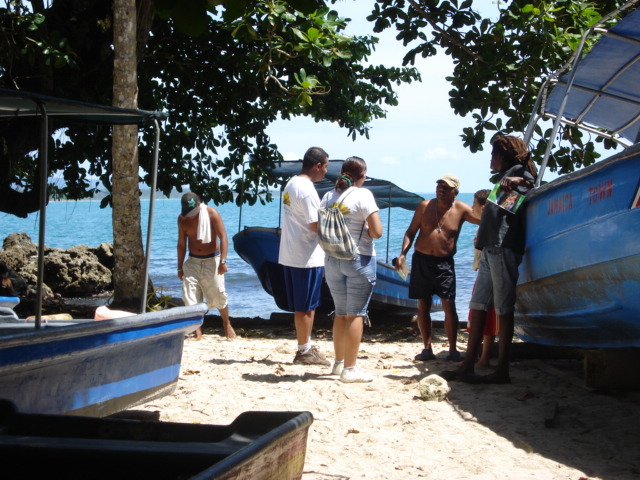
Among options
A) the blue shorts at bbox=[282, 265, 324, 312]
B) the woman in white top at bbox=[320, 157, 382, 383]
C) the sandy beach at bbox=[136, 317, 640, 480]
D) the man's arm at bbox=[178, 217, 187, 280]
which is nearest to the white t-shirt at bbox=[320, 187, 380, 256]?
the woman in white top at bbox=[320, 157, 382, 383]

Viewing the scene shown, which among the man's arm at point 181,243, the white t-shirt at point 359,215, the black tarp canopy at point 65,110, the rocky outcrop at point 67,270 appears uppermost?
the black tarp canopy at point 65,110

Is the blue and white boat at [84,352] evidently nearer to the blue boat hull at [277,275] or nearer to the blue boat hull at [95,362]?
the blue boat hull at [95,362]

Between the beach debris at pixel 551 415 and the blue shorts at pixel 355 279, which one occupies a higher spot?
the blue shorts at pixel 355 279

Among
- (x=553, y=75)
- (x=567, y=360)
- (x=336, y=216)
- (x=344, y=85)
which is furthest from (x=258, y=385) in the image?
(x=344, y=85)

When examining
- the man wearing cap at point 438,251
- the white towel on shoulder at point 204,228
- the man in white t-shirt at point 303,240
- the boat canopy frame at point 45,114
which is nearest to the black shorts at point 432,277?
the man wearing cap at point 438,251

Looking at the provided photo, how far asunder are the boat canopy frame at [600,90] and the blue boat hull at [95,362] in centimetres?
317

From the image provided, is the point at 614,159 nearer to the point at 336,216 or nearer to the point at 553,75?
the point at 336,216

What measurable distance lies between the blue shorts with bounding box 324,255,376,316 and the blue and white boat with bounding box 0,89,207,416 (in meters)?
1.07

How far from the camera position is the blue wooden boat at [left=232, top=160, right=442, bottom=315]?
1024 centimetres

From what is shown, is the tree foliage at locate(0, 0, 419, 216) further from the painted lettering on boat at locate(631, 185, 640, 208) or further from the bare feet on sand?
the painted lettering on boat at locate(631, 185, 640, 208)

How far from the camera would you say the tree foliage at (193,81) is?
29.4 ft

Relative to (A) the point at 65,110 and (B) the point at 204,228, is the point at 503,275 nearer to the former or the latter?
(A) the point at 65,110

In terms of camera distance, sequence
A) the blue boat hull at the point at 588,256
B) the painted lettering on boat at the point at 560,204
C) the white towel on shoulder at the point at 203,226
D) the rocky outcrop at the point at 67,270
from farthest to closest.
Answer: the rocky outcrop at the point at 67,270 → the white towel on shoulder at the point at 203,226 → the painted lettering on boat at the point at 560,204 → the blue boat hull at the point at 588,256

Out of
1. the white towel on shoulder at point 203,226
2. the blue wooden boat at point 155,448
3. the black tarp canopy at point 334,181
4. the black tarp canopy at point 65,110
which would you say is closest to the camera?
the blue wooden boat at point 155,448
